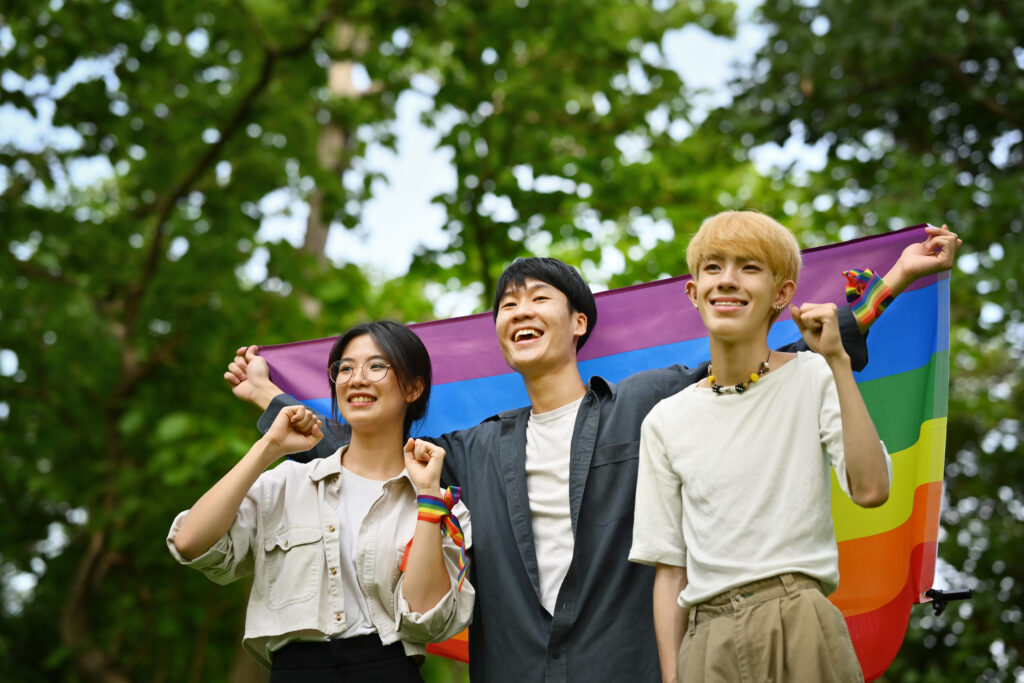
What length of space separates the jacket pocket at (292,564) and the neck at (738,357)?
4.58 feet

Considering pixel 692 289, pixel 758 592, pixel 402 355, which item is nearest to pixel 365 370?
pixel 402 355

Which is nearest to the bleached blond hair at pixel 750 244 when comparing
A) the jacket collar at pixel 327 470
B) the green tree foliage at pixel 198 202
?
the jacket collar at pixel 327 470

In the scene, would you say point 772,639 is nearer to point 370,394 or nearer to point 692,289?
point 692,289

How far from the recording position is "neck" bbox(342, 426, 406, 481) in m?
3.55

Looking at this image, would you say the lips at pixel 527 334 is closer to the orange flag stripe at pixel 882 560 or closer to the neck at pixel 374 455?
the neck at pixel 374 455

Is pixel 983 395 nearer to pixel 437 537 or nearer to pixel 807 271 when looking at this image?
pixel 807 271

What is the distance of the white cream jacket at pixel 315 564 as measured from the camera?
10.3 ft

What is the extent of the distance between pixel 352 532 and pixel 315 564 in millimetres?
179

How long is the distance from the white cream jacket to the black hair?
0.33m

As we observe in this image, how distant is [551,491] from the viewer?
3.34 m

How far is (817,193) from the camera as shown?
8.63 meters

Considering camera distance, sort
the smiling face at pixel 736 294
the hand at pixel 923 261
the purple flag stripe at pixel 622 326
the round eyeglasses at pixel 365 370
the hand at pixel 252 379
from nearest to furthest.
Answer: the smiling face at pixel 736 294
the hand at pixel 923 261
the round eyeglasses at pixel 365 370
the purple flag stripe at pixel 622 326
the hand at pixel 252 379

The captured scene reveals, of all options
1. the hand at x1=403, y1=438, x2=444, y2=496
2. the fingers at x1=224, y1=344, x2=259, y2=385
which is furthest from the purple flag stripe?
the hand at x1=403, y1=438, x2=444, y2=496

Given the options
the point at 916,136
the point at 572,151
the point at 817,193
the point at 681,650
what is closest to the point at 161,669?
the point at 572,151
